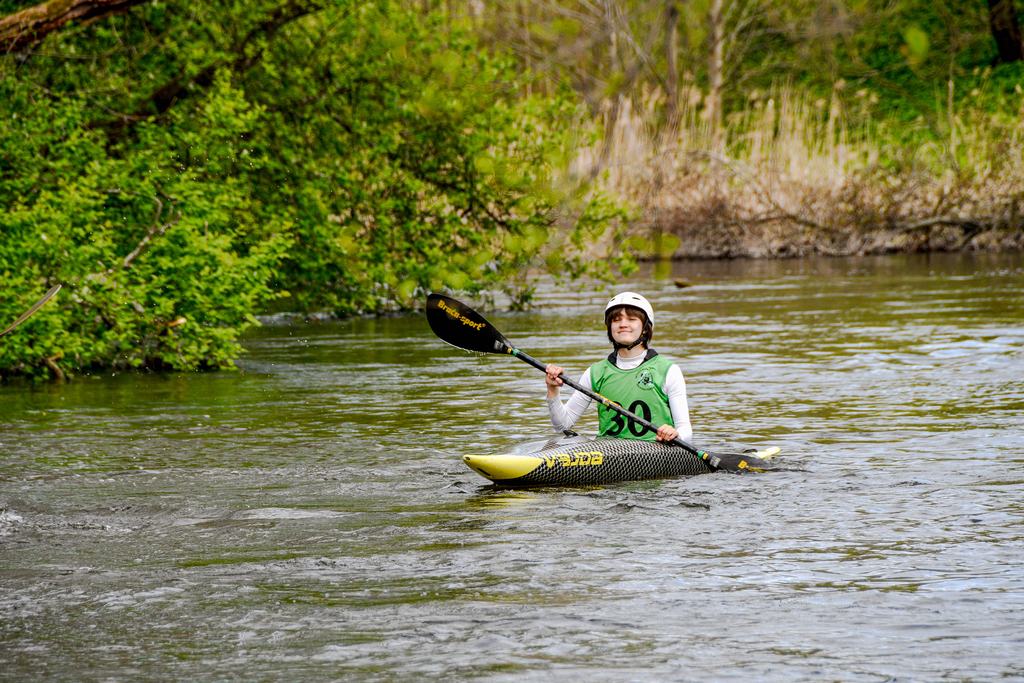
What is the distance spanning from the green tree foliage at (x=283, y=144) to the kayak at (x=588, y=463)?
5900 mm

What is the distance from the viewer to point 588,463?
8.37m

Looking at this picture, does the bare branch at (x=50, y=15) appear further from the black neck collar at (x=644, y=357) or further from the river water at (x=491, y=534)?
the black neck collar at (x=644, y=357)

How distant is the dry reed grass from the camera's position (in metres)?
25.0

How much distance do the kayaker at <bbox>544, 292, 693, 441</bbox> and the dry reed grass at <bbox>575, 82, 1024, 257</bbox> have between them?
14551mm

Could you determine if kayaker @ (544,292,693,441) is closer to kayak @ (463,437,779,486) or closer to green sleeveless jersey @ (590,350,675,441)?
green sleeveless jersey @ (590,350,675,441)

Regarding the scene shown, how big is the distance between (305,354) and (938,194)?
551 inches

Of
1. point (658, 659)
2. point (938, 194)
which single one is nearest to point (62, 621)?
point (658, 659)

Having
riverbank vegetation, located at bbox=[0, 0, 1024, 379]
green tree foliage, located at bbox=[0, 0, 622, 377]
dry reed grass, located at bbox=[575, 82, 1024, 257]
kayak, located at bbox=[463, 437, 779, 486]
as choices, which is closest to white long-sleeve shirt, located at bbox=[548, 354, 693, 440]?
kayak, located at bbox=[463, 437, 779, 486]

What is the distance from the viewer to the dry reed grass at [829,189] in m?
25.0

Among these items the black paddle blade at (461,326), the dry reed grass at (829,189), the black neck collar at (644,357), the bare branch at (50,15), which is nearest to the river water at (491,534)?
the black paddle blade at (461,326)

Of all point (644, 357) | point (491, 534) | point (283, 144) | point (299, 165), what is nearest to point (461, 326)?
point (644, 357)

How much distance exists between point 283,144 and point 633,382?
9271mm

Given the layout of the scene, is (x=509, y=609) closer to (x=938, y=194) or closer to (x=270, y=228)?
(x=270, y=228)

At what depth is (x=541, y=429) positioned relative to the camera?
10.5 meters
